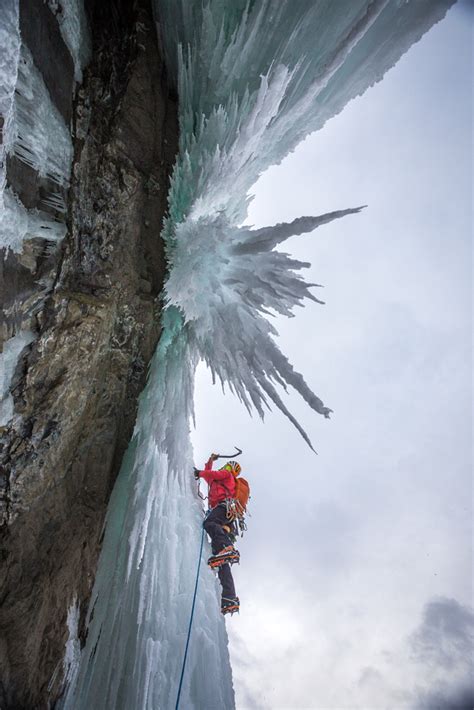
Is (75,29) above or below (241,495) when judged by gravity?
above

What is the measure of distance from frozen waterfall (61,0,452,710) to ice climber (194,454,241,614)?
7.9 inches

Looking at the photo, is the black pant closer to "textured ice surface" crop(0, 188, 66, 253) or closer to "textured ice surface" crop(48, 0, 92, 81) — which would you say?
"textured ice surface" crop(0, 188, 66, 253)

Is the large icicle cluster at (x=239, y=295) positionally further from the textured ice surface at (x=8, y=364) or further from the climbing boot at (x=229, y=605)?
the climbing boot at (x=229, y=605)

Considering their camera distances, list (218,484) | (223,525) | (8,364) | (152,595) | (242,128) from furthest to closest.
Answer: (218,484) < (223,525) < (152,595) < (242,128) < (8,364)

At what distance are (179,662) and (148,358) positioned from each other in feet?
7.92

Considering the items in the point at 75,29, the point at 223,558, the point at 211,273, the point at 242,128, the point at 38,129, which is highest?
the point at 75,29

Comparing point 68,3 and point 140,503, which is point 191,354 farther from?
point 68,3

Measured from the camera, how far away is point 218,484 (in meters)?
4.41

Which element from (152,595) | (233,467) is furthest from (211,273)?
(233,467)

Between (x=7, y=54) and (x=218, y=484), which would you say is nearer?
(x=7, y=54)

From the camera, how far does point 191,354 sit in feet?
10.2

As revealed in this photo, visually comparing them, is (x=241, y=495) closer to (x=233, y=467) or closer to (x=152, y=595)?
(x=233, y=467)

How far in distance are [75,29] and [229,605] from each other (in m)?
4.48

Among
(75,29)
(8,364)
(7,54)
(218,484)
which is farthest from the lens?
(218,484)
